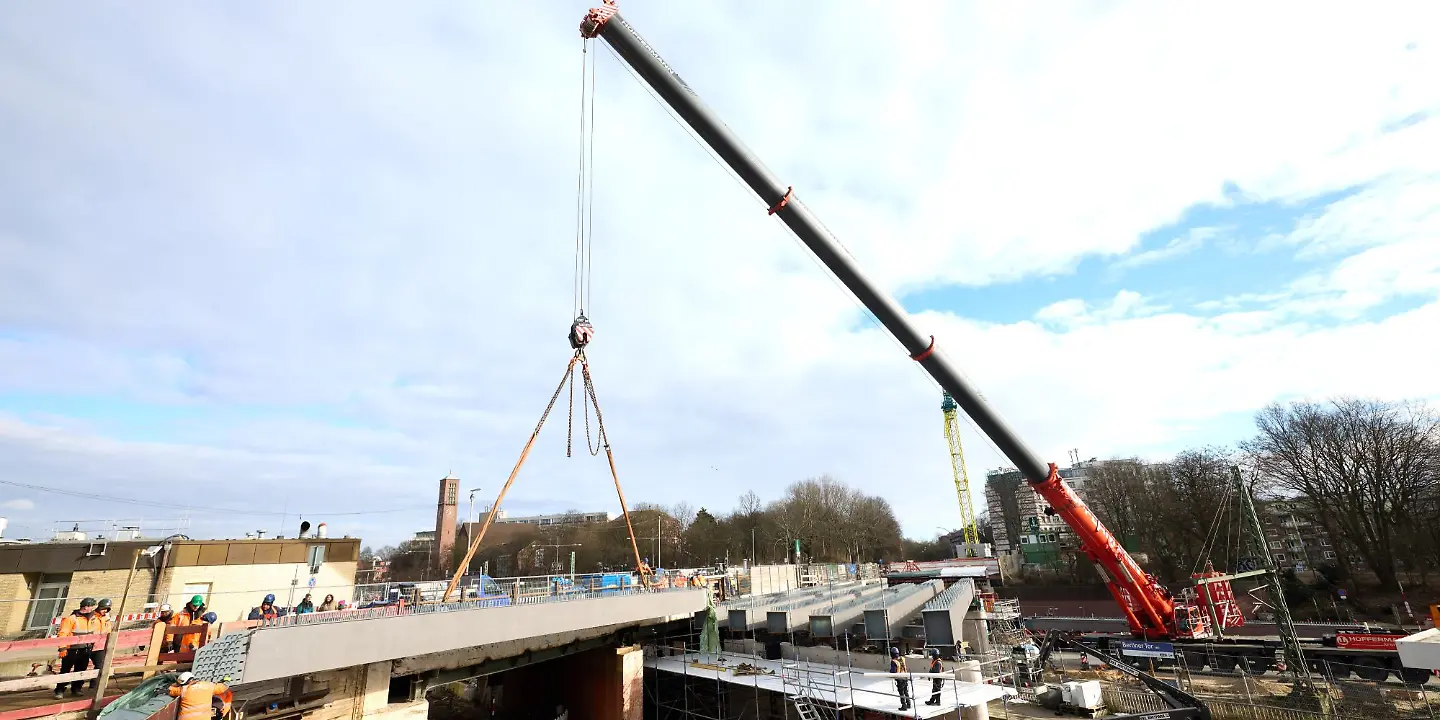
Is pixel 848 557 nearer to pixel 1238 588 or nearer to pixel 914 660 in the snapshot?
pixel 1238 588

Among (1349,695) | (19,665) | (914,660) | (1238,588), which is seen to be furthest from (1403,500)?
(19,665)

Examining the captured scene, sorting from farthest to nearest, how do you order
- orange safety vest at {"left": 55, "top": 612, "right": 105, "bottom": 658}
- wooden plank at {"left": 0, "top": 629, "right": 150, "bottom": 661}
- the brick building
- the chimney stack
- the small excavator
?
the chimney stack < the brick building < the small excavator < orange safety vest at {"left": 55, "top": 612, "right": 105, "bottom": 658} < wooden plank at {"left": 0, "top": 629, "right": 150, "bottom": 661}

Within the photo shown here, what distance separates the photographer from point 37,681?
1003cm

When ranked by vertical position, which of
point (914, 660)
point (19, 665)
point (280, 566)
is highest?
point (280, 566)

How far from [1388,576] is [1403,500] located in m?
5.57

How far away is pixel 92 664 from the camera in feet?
40.5

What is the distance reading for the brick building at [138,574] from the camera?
21953 mm

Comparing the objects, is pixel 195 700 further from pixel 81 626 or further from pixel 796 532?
pixel 796 532

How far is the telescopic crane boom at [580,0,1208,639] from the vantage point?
16.9 meters

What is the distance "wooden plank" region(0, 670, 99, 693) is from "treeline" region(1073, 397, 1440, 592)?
47205 mm

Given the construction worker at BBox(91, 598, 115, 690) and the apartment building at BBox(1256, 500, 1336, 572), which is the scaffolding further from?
the apartment building at BBox(1256, 500, 1336, 572)

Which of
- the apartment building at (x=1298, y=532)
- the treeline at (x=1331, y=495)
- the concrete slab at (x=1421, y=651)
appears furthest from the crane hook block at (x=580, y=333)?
the apartment building at (x=1298, y=532)

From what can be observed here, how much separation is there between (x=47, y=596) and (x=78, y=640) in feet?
60.4

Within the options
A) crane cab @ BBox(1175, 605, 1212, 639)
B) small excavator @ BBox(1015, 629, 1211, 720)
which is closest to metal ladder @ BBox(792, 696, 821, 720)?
small excavator @ BBox(1015, 629, 1211, 720)
